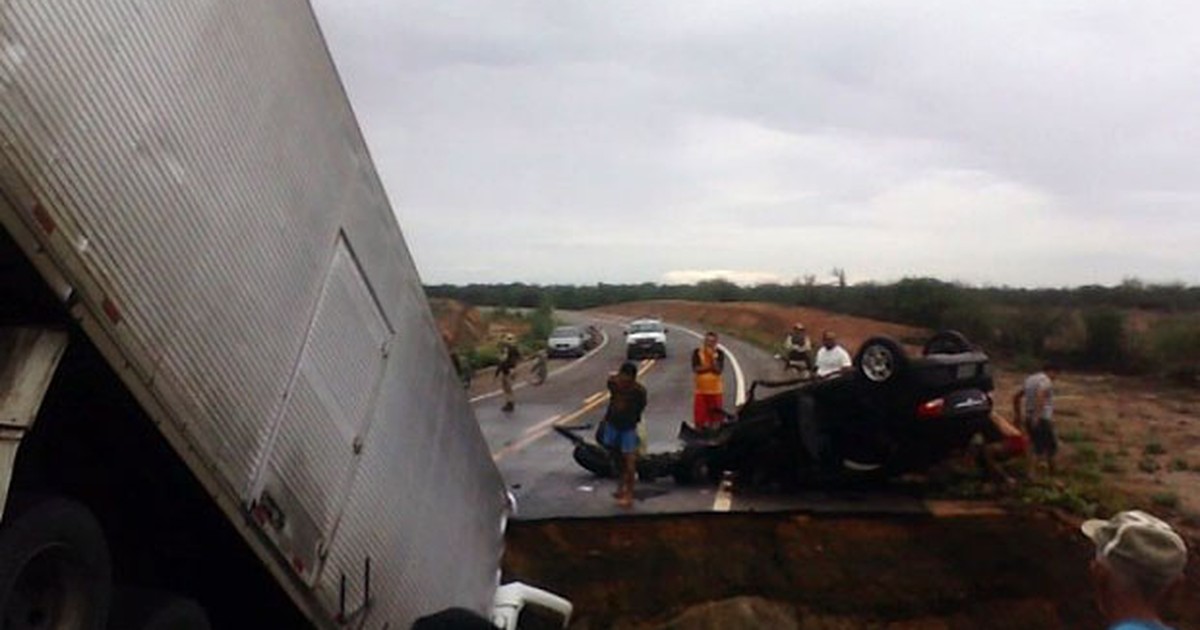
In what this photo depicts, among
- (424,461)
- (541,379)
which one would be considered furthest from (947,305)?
(424,461)

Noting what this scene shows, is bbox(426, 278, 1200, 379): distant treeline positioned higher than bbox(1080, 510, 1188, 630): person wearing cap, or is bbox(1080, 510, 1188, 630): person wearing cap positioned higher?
bbox(1080, 510, 1188, 630): person wearing cap

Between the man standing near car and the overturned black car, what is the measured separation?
1.93 meters

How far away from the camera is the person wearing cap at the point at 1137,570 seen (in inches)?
119

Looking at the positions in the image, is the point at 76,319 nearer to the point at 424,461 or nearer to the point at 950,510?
the point at 424,461

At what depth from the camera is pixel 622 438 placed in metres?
13.3

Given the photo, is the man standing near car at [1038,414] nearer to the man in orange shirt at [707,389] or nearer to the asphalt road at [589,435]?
the asphalt road at [589,435]

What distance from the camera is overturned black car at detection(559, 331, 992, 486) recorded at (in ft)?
40.3

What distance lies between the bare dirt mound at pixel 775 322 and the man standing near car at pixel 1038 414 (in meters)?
24.3

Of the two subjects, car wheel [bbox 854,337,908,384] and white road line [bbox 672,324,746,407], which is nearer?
car wheel [bbox 854,337,908,384]

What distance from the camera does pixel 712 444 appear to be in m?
14.4

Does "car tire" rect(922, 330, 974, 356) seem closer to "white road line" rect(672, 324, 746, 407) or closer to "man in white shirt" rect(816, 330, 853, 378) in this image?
"man in white shirt" rect(816, 330, 853, 378)

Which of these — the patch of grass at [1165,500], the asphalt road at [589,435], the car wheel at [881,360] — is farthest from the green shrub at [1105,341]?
the car wheel at [881,360]

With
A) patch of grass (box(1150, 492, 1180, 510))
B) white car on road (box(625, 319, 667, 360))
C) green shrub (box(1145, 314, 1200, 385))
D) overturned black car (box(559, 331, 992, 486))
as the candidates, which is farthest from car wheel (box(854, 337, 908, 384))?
white car on road (box(625, 319, 667, 360))

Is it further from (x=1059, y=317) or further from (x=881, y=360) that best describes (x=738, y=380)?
(x=1059, y=317)
